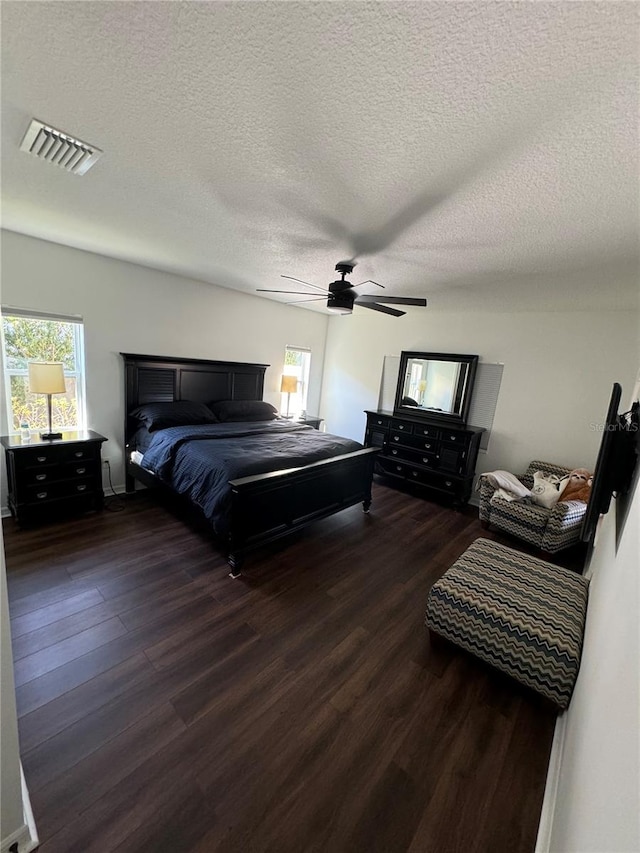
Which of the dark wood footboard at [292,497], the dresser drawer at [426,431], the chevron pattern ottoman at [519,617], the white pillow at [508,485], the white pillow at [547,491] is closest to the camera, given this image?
the chevron pattern ottoman at [519,617]

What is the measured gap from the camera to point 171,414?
3736 mm

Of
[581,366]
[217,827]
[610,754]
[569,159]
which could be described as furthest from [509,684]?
[581,366]

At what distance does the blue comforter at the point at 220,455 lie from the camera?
270cm

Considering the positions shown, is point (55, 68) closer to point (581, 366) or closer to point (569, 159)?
point (569, 159)

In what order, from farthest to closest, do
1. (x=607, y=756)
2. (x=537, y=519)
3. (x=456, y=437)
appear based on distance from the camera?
(x=456, y=437) < (x=537, y=519) < (x=607, y=756)

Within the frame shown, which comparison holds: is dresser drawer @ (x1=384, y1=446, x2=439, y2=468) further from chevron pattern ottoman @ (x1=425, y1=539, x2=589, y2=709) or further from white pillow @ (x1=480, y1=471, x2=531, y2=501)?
chevron pattern ottoman @ (x1=425, y1=539, x2=589, y2=709)

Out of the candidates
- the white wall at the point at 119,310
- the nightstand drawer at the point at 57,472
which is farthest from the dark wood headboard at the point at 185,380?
the nightstand drawer at the point at 57,472

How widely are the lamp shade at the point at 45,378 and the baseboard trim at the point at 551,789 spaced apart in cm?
401

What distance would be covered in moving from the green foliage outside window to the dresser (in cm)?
372

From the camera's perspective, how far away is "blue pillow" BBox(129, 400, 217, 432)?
11.9ft

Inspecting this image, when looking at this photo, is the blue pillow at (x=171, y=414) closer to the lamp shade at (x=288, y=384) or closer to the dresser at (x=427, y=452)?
the lamp shade at (x=288, y=384)

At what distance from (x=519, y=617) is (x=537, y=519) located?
5.75 ft

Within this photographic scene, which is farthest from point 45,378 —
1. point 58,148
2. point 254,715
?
point 254,715

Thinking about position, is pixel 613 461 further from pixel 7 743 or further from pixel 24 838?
pixel 24 838
